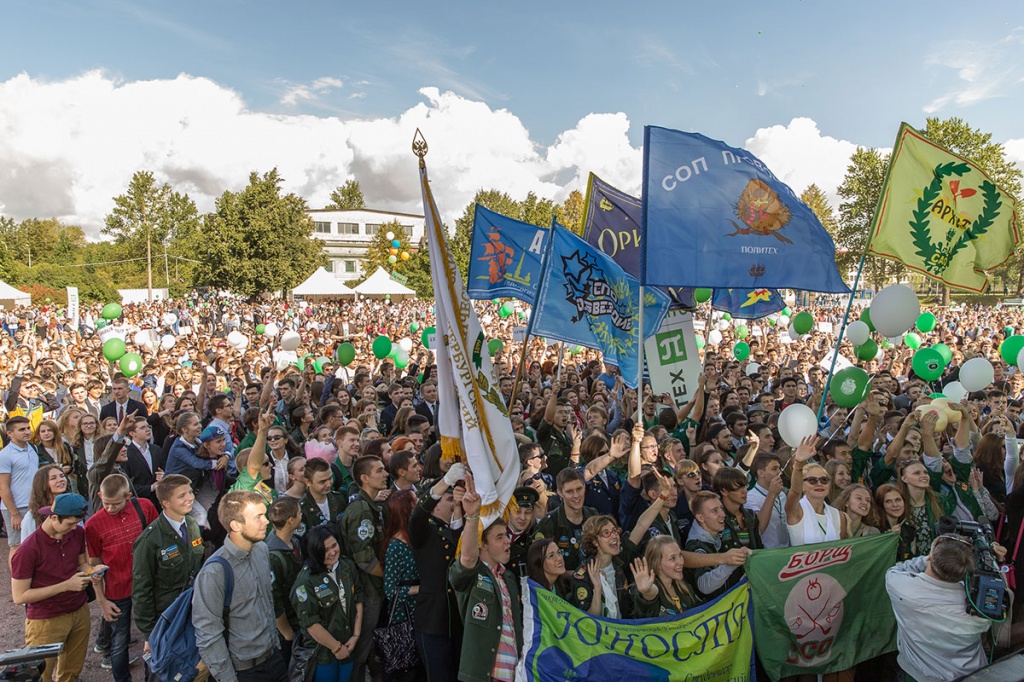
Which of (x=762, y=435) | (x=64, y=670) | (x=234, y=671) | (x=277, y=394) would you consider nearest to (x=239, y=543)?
(x=234, y=671)

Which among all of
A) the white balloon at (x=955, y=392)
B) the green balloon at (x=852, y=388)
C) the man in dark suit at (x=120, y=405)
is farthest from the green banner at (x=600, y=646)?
the man in dark suit at (x=120, y=405)

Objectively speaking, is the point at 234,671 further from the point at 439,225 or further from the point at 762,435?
the point at 762,435

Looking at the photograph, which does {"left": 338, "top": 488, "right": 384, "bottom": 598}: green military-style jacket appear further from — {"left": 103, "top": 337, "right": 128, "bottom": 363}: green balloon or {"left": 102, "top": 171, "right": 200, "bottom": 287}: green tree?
{"left": 102, "top": 171, "right": 200, "bottom": 287}: green tree

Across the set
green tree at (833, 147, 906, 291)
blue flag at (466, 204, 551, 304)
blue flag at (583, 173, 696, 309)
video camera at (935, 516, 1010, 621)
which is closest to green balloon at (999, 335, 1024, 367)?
blue flag at (583, 173, 696, 309)

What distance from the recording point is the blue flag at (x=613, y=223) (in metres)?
8.31

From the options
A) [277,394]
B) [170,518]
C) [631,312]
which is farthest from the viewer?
[277,394]

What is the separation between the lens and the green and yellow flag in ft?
20.0

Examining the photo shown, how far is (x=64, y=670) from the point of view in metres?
4.59

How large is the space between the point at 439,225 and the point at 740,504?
9.35ft

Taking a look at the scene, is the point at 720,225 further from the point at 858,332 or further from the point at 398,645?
the point at 858,332

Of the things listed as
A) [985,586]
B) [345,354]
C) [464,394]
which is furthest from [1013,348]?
[345,354]

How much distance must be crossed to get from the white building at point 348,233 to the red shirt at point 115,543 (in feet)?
296

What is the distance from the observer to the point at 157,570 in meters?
4.37

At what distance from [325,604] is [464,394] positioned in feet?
4.96
